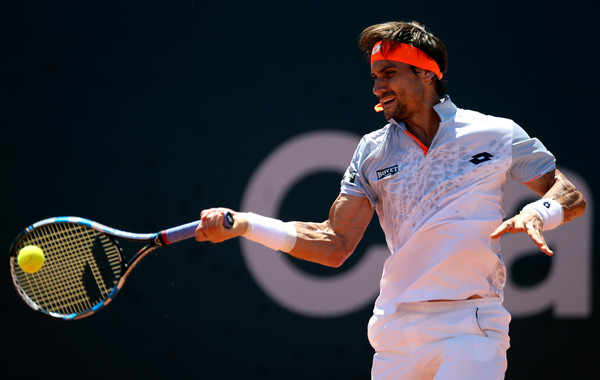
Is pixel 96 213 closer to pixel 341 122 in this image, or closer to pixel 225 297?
pixel 225 297

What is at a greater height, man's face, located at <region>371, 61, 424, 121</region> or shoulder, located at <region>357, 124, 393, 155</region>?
man's face, located at <region>371, 61, 424, 121</region>

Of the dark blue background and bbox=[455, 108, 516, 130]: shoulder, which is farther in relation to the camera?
the dark blue background

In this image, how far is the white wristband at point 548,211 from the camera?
2.13m

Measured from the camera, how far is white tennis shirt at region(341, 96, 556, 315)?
7.41 feet

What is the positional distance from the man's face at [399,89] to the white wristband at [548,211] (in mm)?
576

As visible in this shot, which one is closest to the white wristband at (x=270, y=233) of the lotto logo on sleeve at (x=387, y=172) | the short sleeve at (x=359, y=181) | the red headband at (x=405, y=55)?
the short sleeve at (x=359, y=181)

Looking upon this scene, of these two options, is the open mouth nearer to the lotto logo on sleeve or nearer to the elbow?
the lotto logo on sleeve

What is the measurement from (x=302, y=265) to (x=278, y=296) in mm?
216

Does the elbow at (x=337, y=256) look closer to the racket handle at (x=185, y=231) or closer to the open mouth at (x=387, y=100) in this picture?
the racket handle at (x=185, y=231)

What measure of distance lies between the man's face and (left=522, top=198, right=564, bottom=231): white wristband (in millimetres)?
576

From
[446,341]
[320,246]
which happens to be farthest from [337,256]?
[446,341]

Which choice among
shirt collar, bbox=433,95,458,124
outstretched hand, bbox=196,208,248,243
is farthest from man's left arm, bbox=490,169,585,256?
outstretched hand, bbox=196,208,248,243

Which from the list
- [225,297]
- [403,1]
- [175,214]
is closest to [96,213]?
[175,214]

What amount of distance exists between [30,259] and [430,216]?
4.84 feet
